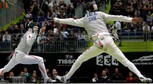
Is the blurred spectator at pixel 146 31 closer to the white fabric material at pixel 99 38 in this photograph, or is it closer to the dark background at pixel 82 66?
the dark background at pixel 82 66

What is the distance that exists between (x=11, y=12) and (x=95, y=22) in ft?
56.0

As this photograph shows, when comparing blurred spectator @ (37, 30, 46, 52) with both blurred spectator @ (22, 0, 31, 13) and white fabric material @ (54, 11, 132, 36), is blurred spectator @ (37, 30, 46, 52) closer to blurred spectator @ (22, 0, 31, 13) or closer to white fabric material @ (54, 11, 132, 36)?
blurred spectator @ (22, 0, 31, 13)

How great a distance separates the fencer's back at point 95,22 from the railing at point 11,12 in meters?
15.4

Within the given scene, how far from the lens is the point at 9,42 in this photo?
2170 cm

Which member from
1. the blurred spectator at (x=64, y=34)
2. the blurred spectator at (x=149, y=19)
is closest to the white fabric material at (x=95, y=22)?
the blurred spectator at (x=64, y=34)

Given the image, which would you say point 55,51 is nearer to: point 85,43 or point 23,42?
point 85,43

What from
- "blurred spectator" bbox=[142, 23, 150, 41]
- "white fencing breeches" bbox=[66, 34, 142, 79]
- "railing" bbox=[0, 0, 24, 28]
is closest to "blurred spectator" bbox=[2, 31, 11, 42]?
"railing" bbox=[0, 0, 24, 28]

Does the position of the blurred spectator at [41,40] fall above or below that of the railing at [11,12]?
below

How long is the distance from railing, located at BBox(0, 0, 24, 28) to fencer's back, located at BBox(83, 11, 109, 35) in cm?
1539

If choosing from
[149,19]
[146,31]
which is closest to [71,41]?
[146,31]

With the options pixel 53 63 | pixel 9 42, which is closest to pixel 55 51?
pixel 53 63

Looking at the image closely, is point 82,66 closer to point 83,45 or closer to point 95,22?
point 83,45

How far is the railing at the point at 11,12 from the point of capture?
1078 inches

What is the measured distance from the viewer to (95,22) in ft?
40.3
